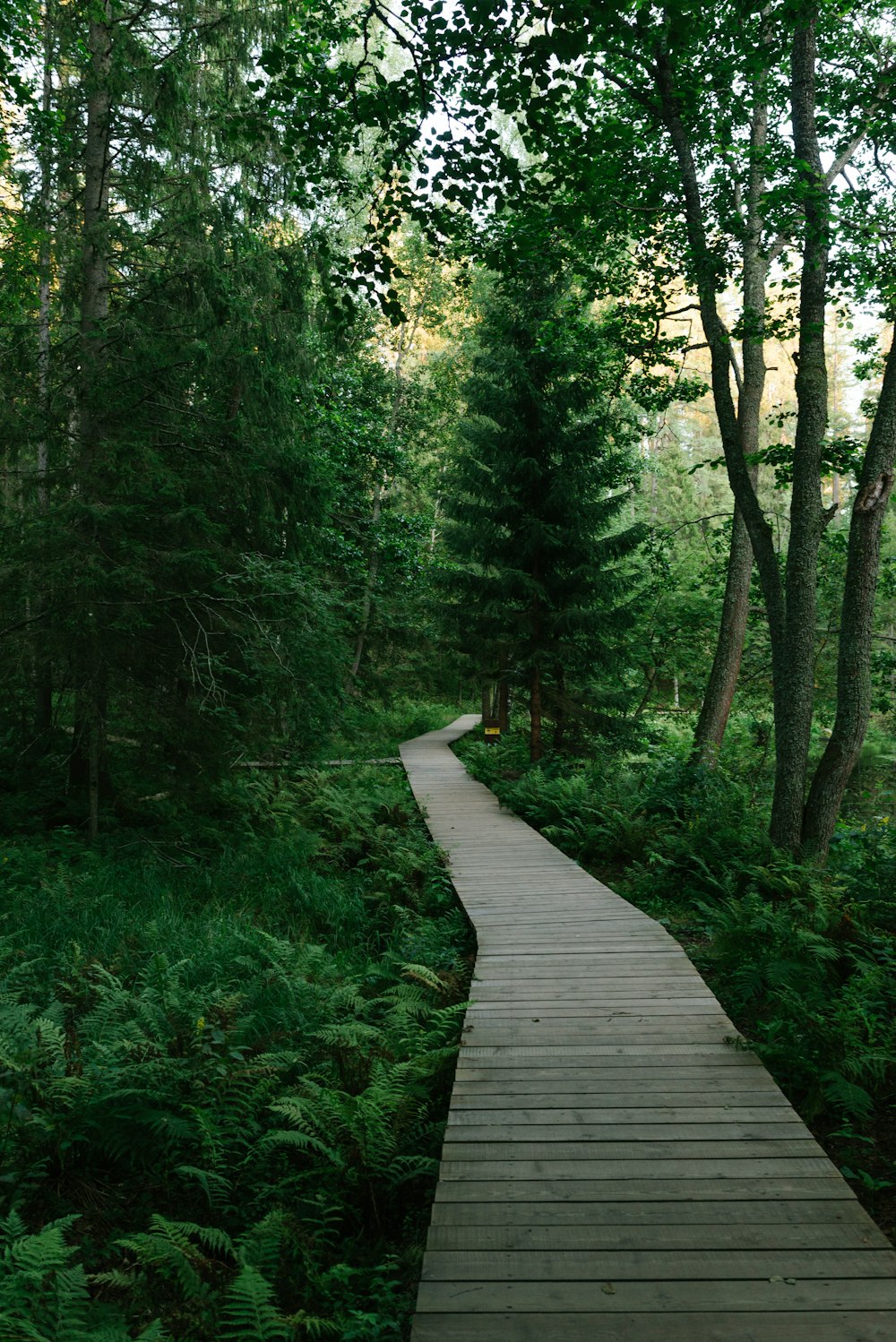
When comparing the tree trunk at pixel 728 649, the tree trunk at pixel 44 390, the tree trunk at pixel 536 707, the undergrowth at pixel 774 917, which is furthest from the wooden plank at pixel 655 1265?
the tree trunk at pixel 536 707

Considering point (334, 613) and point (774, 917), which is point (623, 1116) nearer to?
point (774, 917)

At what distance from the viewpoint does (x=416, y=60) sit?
4758 millimetres

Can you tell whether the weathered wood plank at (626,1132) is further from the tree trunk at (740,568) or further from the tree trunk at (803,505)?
the tree trunk at (740,568)

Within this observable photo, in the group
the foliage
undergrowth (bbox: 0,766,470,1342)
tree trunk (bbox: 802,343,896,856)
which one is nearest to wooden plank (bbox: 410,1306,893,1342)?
undergrowth (bbox: 0,766,470,1342)

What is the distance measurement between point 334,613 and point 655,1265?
8677 mm

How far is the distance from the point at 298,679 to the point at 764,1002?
5753 millimetres

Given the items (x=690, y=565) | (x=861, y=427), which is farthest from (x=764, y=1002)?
(x=861, y=427)

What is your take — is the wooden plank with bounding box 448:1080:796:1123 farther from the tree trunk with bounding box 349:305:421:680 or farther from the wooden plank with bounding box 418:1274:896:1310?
the tree trunk with bounding box 349:305:421:680

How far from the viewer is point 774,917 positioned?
5594mm

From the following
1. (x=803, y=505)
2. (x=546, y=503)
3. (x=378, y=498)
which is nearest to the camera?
(x=803, y=505)

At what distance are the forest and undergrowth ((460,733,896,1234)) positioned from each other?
44mm

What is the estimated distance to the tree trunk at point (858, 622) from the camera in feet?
22.7

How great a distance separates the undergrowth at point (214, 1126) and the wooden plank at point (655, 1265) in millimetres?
298

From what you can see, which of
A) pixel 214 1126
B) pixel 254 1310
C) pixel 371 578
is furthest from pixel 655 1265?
pixel 371 578
